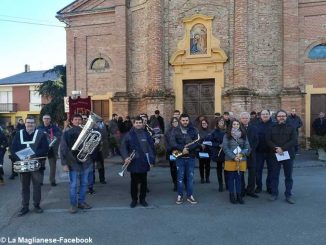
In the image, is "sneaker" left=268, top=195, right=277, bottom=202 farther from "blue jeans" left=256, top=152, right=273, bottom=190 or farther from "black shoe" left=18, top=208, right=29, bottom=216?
"black shoe" left=18, top=208, right=29, bottom=216

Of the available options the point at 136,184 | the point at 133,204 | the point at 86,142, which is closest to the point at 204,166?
the point at 136,184

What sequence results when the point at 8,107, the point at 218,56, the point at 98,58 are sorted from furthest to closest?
1. the point at 8,107
2. the point at 98,58
3. the point at 218,56

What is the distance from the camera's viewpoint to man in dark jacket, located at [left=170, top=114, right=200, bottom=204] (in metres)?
7.59

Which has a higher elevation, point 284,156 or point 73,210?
point 284,156

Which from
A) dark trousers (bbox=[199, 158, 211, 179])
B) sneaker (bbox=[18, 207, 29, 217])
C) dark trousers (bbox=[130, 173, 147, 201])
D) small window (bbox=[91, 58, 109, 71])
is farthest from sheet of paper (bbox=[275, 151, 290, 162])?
small window (bbox=[91, 58, 109, 71])

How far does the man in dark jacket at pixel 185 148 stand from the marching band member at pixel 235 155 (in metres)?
0.69

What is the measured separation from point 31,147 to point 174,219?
9.93 ft

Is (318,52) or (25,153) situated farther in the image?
(318,52)

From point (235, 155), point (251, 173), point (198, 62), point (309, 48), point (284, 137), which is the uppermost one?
point (309, 48)

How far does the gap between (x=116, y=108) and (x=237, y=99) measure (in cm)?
649

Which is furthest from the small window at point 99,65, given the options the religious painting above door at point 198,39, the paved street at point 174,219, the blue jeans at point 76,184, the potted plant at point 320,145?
the blue jeans at point 76,184

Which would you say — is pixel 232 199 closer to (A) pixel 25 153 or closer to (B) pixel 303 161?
(A) pixel 25 153

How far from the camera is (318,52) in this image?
55.8 feet

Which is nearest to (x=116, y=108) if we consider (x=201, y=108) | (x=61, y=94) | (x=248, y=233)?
(x=201, y=108)
